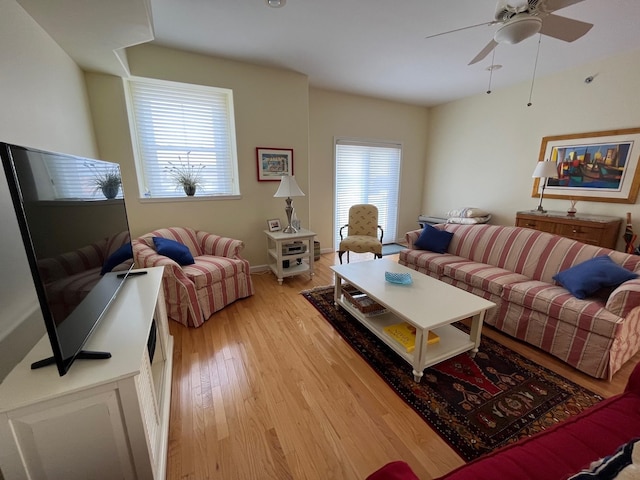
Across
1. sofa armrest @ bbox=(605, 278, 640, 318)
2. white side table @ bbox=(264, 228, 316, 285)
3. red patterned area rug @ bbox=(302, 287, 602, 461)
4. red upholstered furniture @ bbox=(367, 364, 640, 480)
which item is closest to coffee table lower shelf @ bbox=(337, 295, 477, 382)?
red patterned area rug @ bbox=(302, 287, 602, 461)

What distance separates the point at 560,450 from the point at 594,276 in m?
1.66

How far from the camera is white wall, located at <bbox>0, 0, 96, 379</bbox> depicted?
3.55 feet

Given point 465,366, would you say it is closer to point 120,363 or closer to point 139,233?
Answer: point 120,363

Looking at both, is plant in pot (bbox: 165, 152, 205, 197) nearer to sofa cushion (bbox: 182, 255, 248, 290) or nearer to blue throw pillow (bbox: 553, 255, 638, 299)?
sofa cushion (bbox: 182, 255, 248, 290)

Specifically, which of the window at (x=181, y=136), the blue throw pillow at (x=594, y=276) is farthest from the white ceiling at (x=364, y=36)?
the blue throw pillow at (x=594, y=276)

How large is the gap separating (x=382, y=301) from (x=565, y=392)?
122 cm

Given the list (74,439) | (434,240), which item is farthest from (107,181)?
(434,240)

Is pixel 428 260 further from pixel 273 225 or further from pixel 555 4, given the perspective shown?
pixel 555 4

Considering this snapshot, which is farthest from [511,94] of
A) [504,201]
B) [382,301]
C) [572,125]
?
[382,301]

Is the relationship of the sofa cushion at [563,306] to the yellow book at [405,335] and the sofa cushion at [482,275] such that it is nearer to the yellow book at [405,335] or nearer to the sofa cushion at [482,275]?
the sofa cushion at [482,275]

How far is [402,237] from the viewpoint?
5.54 meters

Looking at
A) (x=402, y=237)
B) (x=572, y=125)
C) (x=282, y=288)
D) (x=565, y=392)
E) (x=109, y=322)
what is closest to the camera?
(x=109, y=322)

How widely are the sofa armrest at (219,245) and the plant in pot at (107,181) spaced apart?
1322 millimetres

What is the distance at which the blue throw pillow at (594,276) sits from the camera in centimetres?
181
